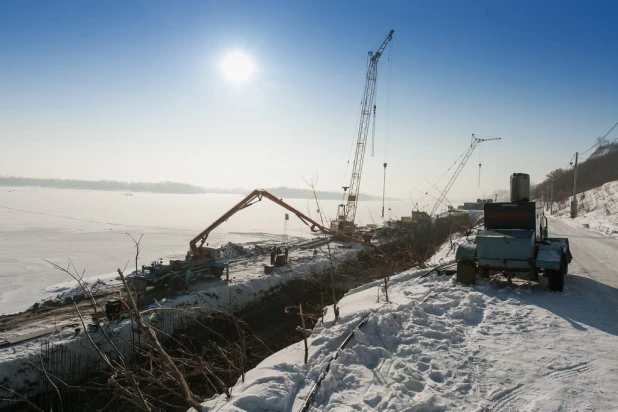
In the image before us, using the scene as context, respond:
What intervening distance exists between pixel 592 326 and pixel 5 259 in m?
32.0

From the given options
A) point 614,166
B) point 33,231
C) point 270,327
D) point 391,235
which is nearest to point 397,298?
point 270,327

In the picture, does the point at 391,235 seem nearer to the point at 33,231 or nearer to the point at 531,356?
the point at 531,356

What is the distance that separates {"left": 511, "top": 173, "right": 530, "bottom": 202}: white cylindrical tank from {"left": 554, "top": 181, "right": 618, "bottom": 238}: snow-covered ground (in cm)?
1772

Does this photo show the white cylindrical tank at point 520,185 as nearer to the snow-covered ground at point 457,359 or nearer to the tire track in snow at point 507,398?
the snow-covered ground at point 457,359

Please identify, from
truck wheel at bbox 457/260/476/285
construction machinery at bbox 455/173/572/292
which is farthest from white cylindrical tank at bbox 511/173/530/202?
A: truck wheel at bbox 457/260/476/285

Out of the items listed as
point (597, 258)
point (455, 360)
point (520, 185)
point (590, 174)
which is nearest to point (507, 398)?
point (455, 360)

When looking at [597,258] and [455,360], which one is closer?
[455,360]

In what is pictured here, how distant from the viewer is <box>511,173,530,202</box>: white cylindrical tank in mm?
12297

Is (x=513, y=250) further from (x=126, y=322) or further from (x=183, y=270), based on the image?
(x=183, y=270)

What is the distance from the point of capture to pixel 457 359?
6.12 meters

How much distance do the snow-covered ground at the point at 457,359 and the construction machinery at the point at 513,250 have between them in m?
0.75

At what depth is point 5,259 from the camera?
2402 centimetres

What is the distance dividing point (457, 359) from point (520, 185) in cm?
867

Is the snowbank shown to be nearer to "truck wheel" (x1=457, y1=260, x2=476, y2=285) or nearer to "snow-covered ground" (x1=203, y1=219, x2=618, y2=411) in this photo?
"snow-covered ground" (x1=203, y1=219, x2=618, y2=411)
